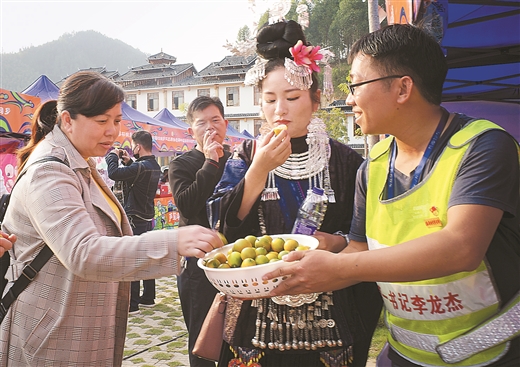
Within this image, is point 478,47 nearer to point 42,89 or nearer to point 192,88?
point 42,89

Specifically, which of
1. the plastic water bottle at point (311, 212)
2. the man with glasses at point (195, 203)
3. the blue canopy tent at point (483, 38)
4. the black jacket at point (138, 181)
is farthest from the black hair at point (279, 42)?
the black jacket at point (138, 181)

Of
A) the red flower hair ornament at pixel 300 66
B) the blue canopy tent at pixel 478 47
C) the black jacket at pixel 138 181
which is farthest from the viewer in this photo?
the black jacket at pixel 138 181

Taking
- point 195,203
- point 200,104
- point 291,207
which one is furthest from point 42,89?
point 291,207

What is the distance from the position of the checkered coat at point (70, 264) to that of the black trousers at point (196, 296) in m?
1.07

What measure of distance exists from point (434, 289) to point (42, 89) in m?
9.63

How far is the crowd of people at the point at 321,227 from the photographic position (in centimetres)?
134

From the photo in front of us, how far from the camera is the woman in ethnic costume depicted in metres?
1.73

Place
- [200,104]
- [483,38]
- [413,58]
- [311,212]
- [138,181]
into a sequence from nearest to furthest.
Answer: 1. [413,58]
2. [311,212]
3. [200,104]
4. [483,38]
5. [138,181]

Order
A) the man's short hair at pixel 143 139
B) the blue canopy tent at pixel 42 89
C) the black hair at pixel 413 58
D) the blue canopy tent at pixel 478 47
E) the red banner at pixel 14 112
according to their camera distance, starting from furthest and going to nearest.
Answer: the blue canopy tent at pixel 42 89
the red banner at pixel 14 112
the man's short hair at pixel 143 139
the blue canopy tent at pixel 478 47
the black hair at pixel 413 58

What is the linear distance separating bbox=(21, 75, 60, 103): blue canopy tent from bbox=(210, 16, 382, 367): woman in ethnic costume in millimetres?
8258

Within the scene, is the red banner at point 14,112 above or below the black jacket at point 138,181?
above

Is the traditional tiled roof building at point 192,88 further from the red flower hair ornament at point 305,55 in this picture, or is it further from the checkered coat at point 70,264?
the checkered coat at point 70,264

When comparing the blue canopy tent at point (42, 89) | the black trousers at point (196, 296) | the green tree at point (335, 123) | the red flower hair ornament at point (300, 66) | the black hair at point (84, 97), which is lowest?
the green tree at point (335, 123)

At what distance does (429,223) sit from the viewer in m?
1.39
